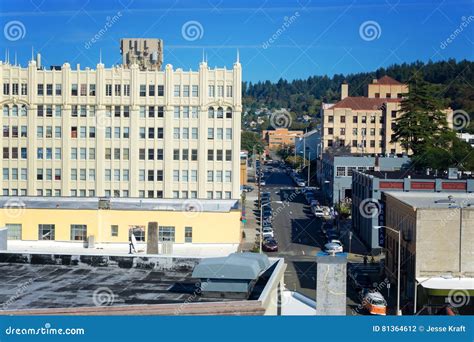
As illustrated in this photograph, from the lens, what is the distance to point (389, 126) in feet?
258

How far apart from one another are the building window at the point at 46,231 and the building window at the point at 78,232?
0.67m

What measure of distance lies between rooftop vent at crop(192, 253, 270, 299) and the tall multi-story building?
1254 inches

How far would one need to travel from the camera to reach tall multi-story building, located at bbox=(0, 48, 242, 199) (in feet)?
151

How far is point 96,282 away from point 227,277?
9.90 ft

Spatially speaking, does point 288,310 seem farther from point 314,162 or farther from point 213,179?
point 314,162

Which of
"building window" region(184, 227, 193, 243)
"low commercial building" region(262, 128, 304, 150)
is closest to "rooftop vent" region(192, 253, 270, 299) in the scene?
"building window" region(184, 227, 193, 243)

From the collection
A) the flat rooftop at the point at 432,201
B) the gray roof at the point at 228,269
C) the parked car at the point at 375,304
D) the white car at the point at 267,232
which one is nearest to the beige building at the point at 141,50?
the white car at the point at 267,232

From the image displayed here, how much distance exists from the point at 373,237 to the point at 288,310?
25.7 meters

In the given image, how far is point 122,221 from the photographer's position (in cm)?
2889

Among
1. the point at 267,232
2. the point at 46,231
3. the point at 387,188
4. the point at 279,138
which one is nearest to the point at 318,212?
the point at 267,232

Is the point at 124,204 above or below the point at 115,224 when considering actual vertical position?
above

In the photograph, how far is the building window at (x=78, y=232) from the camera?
28.5 metres

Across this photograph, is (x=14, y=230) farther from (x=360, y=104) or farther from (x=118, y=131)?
(x=360, y=104)

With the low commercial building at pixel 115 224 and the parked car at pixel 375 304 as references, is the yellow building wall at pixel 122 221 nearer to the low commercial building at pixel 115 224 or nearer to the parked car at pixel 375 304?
the low commercial building at pixel 115 224
